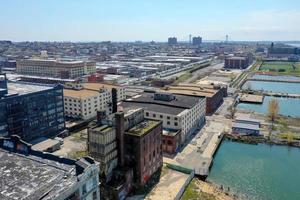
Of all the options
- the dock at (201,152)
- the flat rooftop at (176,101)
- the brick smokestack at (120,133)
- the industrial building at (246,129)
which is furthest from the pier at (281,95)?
the brick smokestack at (120,133)

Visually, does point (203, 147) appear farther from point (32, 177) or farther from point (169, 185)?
point (32, 177)

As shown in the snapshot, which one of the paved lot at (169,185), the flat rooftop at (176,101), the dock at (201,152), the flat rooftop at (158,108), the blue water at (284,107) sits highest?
the flat rooftop at (176,101)

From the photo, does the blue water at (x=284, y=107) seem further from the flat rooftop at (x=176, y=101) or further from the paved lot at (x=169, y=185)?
the paved lot at (x=169, y=185)

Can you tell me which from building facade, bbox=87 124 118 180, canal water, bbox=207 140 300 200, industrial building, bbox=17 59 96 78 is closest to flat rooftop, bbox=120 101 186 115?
canal water, bbox=207 140 300 200

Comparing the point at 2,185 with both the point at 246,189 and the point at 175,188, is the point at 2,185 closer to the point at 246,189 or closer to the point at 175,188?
the point at 175,188

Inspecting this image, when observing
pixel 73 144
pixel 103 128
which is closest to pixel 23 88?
pixel 73 144

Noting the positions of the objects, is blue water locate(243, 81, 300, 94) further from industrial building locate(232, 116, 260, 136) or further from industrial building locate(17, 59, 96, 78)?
industrial building locate(17, 59, 96, 78)
